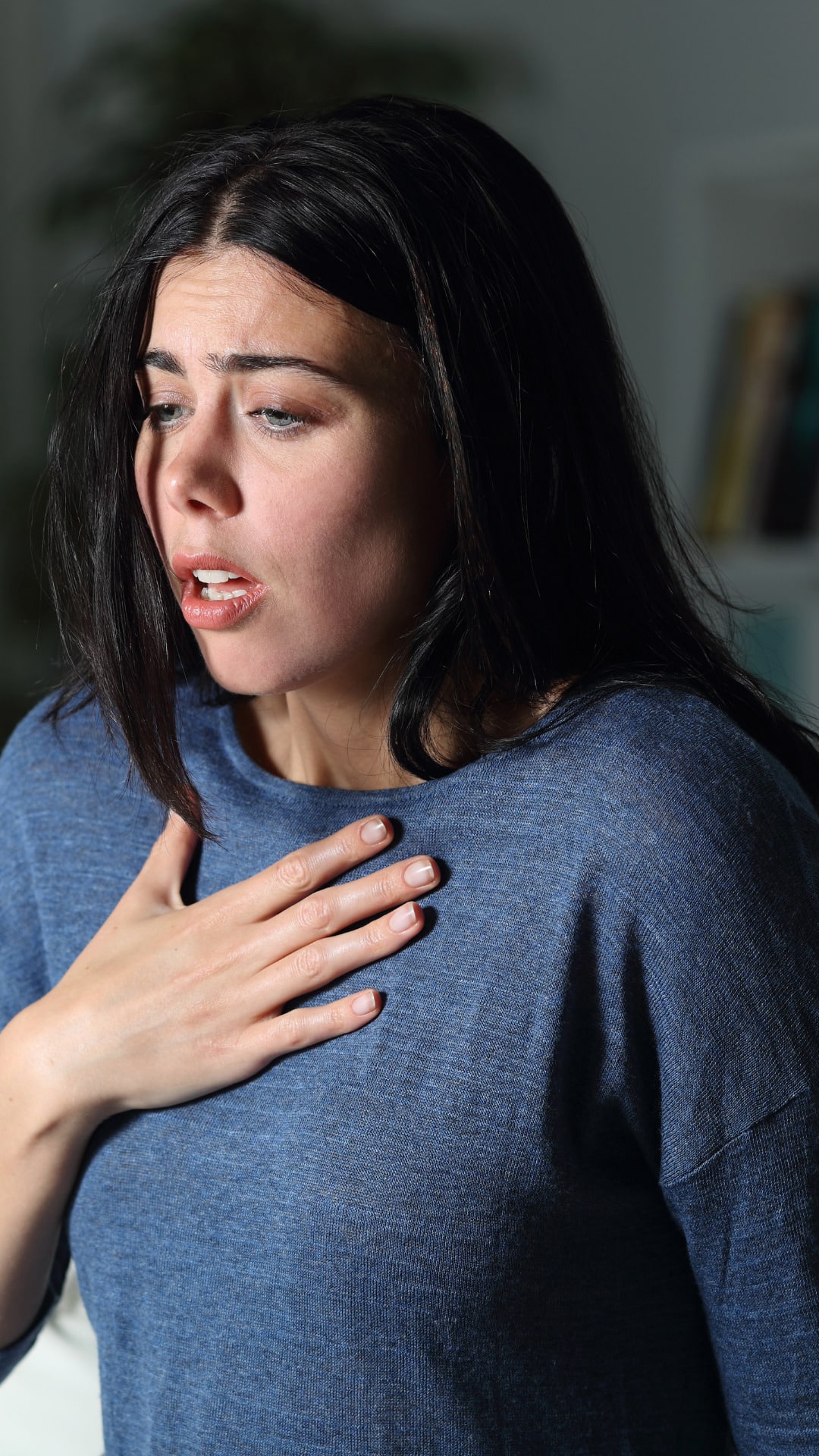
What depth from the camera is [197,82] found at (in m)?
2.57

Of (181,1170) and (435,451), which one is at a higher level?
(435,451)

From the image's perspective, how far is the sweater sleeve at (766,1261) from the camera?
0.80 meters

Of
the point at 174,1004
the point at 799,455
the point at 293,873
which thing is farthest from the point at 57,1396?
the point at 799,455

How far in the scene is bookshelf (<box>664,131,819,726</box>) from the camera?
2453mm

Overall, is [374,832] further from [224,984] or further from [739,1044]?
[739,1044]

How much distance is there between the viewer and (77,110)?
2.91 m

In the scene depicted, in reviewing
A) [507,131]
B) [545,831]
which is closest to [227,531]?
[545,831]

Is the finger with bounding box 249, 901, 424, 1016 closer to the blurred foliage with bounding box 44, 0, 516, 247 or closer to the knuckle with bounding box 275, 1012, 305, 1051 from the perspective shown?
the knuckle with bounding box 275, 1012, 305, 1051

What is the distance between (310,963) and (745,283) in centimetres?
199

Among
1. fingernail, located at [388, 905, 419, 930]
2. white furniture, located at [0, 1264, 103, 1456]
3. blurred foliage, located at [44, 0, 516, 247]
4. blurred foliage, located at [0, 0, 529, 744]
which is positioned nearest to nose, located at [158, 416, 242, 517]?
fingernail, located at [388, 905, 419, 930]

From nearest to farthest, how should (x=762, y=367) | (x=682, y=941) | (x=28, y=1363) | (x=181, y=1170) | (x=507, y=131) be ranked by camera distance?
(x=682, y=941)
(x=181, y=1170)
(x=28, y=1363)
(x=762, y=367)
(x=507, y=131)

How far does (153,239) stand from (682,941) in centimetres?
56

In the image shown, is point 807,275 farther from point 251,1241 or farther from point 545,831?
point 251,1241

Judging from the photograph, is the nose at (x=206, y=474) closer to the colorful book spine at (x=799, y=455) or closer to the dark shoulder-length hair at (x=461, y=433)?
the dark shoulder-length hair at (x=461, y=433)
